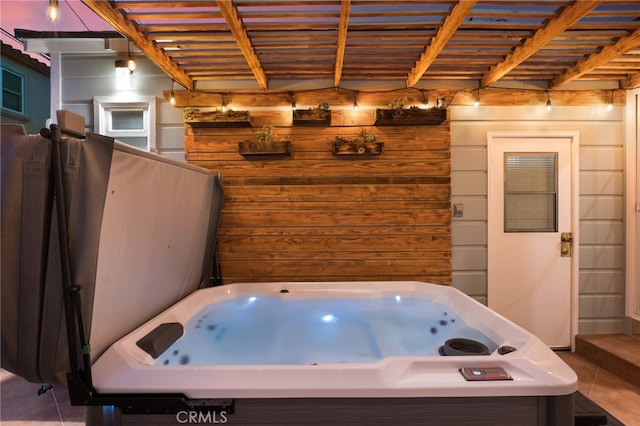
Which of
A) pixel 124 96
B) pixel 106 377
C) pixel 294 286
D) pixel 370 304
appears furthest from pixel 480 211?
pixel 124 96

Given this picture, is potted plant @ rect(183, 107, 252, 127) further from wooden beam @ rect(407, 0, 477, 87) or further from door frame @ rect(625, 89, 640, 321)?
door frame @ rect(625, 89, 640, 321)

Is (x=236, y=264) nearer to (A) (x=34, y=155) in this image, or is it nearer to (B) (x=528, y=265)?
(A) (x=34, y=155)

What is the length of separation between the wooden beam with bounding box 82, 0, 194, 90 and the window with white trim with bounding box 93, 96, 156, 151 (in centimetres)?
40

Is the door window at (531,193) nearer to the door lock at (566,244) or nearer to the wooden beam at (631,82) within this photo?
the door lock at (566,244)

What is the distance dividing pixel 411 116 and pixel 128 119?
248 centimetres

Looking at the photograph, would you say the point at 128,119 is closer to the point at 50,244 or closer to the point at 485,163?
the point at 50,244

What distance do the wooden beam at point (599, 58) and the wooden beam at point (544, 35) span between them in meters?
0.53

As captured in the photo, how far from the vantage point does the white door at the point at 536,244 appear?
110 inches

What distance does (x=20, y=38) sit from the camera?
2.64 metres

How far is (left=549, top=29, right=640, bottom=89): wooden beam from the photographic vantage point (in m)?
2.04

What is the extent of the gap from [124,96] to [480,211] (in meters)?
3.26

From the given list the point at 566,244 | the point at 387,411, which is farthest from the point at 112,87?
the point at 566,244
